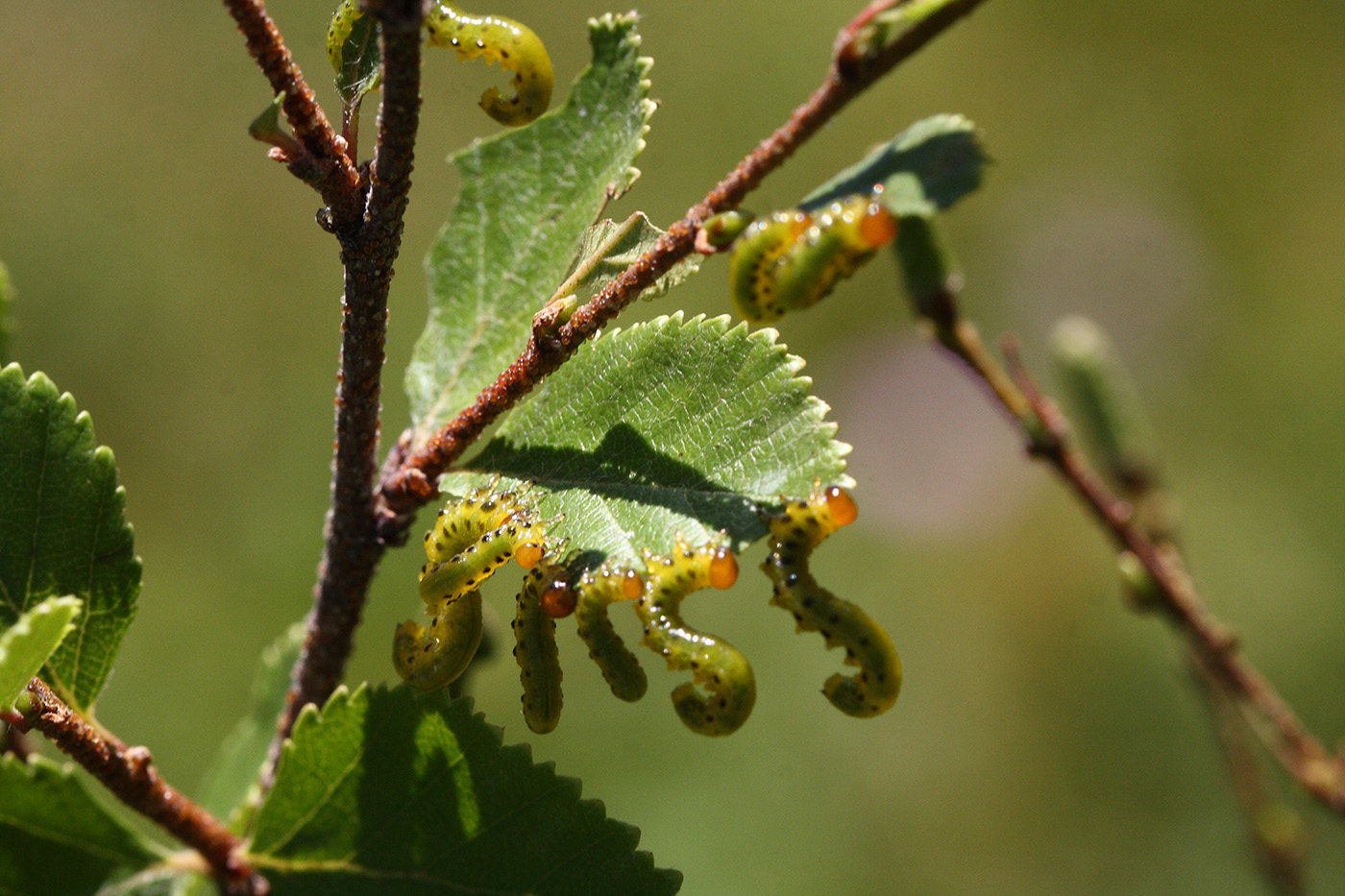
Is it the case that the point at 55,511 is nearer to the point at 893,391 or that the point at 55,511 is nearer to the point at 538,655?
the point at 538,655

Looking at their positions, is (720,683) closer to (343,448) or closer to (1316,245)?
(343,448)

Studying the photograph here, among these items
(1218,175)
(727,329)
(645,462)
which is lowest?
(645,462)

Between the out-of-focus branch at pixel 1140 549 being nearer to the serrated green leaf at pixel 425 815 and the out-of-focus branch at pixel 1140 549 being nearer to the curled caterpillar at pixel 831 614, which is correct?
the curled caterpillar at pixel 831 614

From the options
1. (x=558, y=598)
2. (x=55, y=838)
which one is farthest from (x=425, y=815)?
(x=55, y=838)

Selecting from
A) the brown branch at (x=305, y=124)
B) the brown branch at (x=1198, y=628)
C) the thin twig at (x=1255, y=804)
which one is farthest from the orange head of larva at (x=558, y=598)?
the thin twig at (x=1255, y=804)

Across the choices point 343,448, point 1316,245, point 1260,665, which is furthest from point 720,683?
point 1316,245
